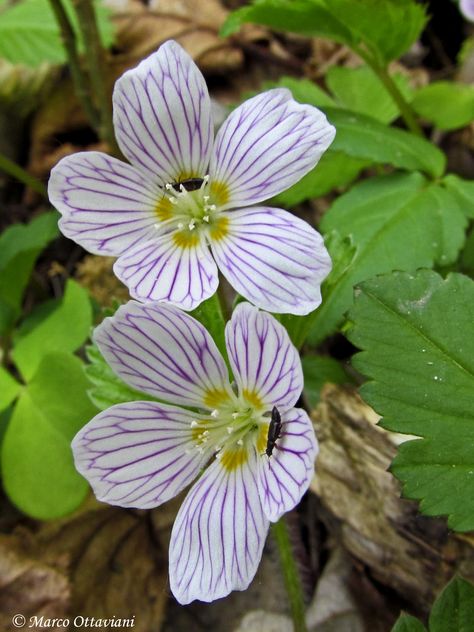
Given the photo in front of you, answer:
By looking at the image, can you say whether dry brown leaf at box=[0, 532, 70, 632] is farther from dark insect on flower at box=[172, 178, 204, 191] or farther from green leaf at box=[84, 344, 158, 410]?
dark insect on flower at box=[172, 178, 204, 191]

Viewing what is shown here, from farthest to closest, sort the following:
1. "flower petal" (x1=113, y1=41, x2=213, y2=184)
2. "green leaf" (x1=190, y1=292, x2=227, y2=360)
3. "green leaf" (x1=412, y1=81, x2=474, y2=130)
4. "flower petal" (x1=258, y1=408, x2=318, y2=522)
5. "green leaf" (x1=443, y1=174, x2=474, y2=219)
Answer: "green leaf" (x1=412, y1=81, x2=474, y2=130)
"green leaf" (x1=443, y1=174, x2=474, y2=219)
"green leaf" (x1=190, y1=292, x2=227, y2=360)
"flower petal" (x1=113, y1=41, x2=213, y2=184)
"flower petal" (x1=258, y1=408, x2=318, y2=522)

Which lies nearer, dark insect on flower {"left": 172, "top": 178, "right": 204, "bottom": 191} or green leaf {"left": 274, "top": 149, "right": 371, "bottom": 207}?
dark insect on flower {"left": 172, "top": 178, "right": 204, "bottom": 191}

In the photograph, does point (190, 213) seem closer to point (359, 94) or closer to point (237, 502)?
point (237, 502)

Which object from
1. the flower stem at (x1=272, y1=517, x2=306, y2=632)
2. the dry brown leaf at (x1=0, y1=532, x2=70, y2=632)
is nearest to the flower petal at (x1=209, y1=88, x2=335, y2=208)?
the flower stem at (x1=272, y1=517, x2=306, y2=632)

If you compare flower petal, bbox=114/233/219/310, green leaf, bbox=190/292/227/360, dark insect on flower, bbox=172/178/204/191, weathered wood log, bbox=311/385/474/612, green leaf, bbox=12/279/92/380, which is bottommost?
weathered wood log, bbox=311/385/474/612

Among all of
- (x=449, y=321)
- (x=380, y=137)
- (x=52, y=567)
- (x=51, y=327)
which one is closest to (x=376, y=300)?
(x=449, y=321)

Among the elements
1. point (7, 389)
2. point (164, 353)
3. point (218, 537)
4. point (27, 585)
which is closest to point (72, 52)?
point (7, 389)
